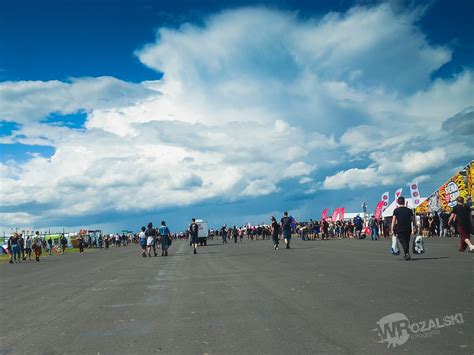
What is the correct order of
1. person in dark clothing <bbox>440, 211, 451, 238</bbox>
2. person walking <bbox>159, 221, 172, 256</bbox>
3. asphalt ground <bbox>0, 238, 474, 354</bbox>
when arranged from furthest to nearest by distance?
person in dark clothing <bbox>440, 211, 451, 238</bbox> → person walking <bbox>159, 221, 172, 256</bbox> → asphalt ground <bbox>0, 238, 474, 354</bbox>

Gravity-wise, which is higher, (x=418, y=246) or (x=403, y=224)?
(x=403, y=224)

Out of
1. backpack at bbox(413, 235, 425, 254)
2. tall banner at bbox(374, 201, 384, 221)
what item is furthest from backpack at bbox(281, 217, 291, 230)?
tall banner at bbox(374, 201, 384, 221)

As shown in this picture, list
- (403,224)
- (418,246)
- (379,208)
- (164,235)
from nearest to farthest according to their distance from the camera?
1. (403,224)
2. (418,246)
3. (164,235)
4. (379,208)

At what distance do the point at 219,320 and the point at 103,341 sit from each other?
Answer: 5.63 feet

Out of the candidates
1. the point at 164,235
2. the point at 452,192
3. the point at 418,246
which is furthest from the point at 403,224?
the point at 452,192

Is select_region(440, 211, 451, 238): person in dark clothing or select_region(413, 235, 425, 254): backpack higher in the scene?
select_region(440, 211, 451, 238): person in dark clothing

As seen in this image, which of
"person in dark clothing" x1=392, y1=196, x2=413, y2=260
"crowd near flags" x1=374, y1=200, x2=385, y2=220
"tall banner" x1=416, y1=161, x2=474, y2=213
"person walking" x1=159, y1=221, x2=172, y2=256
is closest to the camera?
"person in dark clothing" x1=392, y1=196, x2=413, y2=260

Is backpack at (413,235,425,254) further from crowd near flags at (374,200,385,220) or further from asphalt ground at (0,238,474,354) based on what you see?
crowd near flags at (374,200,385,220)

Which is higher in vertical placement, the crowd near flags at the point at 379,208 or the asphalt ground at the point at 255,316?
the crowd near flags at the point at 379,208

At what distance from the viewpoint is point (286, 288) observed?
10.3 m

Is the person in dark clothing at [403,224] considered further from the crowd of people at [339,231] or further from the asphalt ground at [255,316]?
the asphalt ground at [255,316]

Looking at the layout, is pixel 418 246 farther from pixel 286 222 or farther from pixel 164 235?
pixel 164 235

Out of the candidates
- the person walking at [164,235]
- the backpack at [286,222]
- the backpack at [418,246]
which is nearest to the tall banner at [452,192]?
the backpack at [286,222]

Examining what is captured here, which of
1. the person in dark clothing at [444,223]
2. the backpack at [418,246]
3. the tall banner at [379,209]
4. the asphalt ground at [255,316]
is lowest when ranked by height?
the asphalt ground at [255,316]
